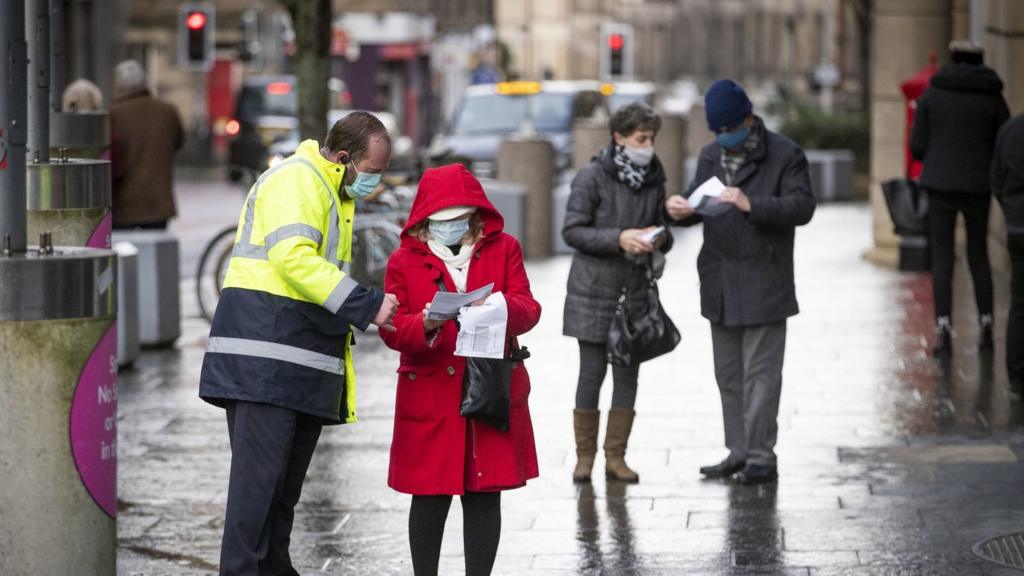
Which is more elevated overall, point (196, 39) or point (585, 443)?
point (196, 39)

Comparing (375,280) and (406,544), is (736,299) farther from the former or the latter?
(375,280)

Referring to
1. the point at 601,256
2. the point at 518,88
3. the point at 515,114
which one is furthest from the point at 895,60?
the point at 515,114

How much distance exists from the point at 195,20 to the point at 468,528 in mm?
28773

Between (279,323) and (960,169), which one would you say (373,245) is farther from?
(279,323)

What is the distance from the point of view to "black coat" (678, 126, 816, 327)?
8.46 m

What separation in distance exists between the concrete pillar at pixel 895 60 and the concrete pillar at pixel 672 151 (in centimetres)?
493

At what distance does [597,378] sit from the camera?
859 centimetres

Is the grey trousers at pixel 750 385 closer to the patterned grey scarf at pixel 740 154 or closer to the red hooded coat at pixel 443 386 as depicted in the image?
the patterned grey scarf at pixel 740 154

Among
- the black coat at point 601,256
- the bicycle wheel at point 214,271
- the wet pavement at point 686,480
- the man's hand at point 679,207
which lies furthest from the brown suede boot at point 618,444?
the bicycle wheel at point 214,271

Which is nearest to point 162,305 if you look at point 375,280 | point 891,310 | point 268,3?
point 375,280

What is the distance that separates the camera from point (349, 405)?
6414 mm

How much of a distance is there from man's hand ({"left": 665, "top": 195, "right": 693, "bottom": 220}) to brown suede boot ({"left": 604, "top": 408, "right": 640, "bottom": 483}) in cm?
89

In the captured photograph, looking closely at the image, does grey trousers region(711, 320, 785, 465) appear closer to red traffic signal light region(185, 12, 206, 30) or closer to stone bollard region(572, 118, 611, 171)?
stone bollard region(572, 118, 611, 171)

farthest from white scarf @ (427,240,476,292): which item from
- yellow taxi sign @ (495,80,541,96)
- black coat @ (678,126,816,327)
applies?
yellow taxi sign @ (495,80,541,96)
